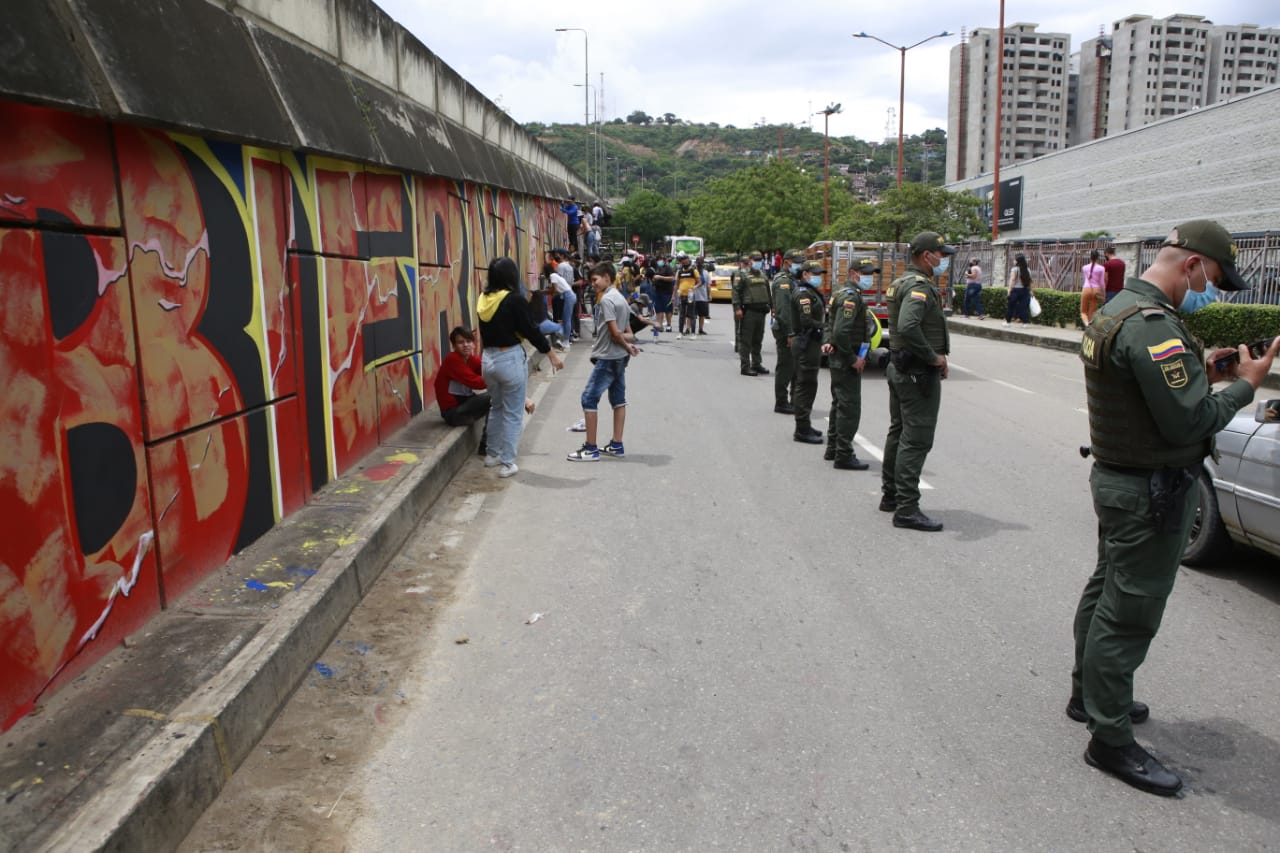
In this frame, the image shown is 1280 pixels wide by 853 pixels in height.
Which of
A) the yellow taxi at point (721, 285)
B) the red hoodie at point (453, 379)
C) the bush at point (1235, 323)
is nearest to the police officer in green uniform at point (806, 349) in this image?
the red hoodie at point (453, 379)

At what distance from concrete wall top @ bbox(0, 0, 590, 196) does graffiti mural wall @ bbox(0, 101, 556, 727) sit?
6.8 inches

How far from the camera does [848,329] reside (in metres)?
8.16

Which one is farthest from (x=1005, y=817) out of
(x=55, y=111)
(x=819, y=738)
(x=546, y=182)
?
(x=546, y=182)

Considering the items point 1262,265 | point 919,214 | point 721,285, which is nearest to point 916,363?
point 1262,265

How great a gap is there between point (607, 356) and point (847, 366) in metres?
2.11

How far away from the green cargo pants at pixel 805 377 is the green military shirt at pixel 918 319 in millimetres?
2788

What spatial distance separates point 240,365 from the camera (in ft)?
16.9

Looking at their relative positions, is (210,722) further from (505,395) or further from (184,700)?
(505,395)

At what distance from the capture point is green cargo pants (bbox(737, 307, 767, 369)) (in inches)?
579

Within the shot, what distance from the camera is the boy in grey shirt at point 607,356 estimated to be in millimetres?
8547

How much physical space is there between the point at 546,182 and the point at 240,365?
54.9ft

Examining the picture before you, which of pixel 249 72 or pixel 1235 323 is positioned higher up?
pixel 249 72

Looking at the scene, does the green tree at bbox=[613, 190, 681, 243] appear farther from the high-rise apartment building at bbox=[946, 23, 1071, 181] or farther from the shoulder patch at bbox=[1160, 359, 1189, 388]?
the shoulder patch at bbox=[1160, 359, 1189, 388]

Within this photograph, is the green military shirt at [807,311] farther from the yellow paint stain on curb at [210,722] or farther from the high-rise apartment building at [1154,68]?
the high-rise apartment building at [1154,68]
